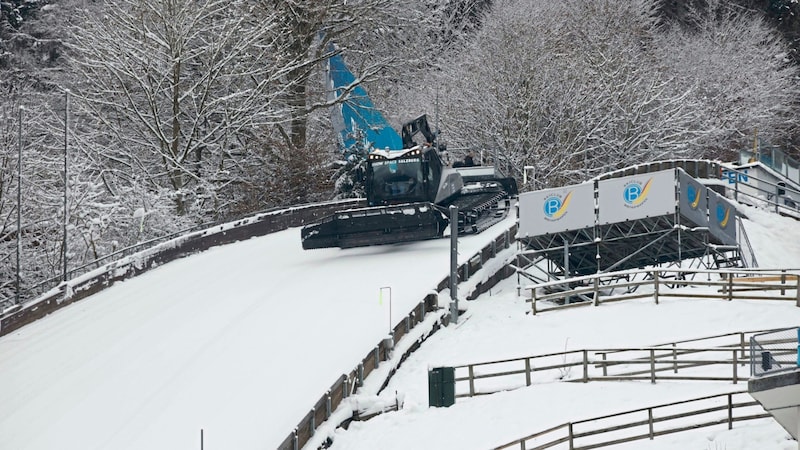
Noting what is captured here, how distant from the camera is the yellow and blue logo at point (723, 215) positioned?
35.7 m

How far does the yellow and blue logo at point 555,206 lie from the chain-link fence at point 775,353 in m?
16.8

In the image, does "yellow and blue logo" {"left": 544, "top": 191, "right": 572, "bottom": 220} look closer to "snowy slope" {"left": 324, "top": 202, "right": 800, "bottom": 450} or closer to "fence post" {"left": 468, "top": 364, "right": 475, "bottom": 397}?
"snowy slope" {"left": 324, "top": 202, "right": 800, "bottom": 450}

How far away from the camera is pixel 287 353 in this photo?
96.5ft

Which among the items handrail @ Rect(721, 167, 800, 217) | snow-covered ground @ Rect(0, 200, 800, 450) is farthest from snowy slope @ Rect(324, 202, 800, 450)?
handrail @ Rect(721, 167, 800, 217)

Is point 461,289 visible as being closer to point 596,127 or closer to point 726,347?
point 726,347

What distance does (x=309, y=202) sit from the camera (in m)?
50.1

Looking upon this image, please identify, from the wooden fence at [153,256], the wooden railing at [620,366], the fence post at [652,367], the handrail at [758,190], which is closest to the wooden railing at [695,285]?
the wooden railing at [620,366]

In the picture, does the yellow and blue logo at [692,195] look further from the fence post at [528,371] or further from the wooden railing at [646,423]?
the wooden railing at [646,423]

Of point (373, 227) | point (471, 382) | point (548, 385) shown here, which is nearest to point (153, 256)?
point (373, 227)

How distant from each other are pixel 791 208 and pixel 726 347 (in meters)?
21.4

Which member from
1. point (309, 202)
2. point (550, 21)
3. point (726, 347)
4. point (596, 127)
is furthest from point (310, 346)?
point (550, 21)

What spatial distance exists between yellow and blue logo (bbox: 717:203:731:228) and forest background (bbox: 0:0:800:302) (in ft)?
57.4

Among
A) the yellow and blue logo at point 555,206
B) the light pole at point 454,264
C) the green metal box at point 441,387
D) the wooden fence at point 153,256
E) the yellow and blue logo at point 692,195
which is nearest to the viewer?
the green metal box at point 441,387

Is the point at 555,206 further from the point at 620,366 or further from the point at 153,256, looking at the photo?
the point at 153,256
